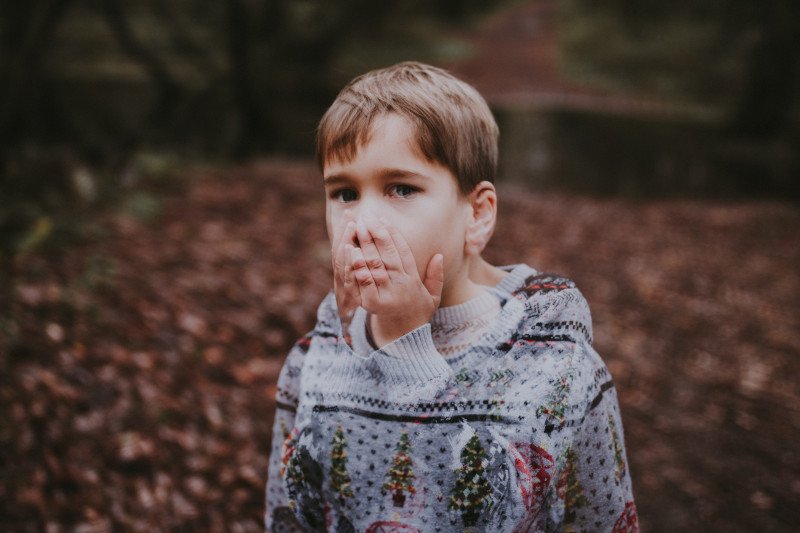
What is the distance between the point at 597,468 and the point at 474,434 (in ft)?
1.27

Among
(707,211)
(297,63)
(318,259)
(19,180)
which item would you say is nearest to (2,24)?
(19,180)

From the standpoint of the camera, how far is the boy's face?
1.61m

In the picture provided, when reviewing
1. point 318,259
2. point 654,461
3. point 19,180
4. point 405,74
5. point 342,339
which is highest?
point 405,74

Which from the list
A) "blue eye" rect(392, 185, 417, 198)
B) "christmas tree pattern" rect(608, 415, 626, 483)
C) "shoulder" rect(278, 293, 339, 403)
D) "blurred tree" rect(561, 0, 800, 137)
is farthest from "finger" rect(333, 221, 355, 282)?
"blurred tree" rect(561, 0, 800, 137)

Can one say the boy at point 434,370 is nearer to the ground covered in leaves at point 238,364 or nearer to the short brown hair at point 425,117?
the short brown hair at point 425,117

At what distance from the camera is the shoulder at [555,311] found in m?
1.69

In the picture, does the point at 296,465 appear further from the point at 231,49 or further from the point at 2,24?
the point at 231,49

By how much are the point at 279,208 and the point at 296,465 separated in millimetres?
7235

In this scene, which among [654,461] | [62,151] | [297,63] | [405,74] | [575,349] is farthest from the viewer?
[297,63]

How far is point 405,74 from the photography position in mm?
1771

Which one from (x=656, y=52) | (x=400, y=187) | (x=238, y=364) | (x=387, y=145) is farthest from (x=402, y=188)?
(x=656, y=52)

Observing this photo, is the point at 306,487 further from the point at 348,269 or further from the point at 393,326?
the point at 348,269

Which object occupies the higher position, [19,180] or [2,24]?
[2,24]

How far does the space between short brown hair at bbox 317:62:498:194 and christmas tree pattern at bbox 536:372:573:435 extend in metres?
0.58
